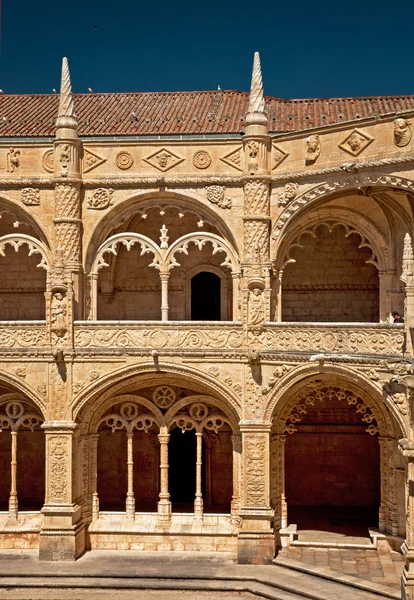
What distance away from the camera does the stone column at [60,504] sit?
2003 centimetres

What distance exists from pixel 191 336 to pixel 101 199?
170 inches

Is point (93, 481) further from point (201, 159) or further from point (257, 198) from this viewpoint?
point (201, 159)

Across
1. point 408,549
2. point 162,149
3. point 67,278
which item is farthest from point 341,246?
point 408,549

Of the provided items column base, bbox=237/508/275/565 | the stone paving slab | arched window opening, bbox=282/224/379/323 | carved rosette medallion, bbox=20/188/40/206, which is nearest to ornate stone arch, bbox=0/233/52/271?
carved rosette medallion, bbox=20/188/40/206

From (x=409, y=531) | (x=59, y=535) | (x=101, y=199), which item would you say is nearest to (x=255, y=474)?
(x=409, y=531)

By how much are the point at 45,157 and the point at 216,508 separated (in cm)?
1104

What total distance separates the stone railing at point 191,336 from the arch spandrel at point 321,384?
53cm

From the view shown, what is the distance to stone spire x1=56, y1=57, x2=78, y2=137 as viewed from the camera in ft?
67.1

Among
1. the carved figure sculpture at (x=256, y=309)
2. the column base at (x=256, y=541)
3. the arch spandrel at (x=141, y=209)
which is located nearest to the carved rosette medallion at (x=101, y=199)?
the arch spandrel at (x=141, y=209)

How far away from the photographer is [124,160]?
20781mm

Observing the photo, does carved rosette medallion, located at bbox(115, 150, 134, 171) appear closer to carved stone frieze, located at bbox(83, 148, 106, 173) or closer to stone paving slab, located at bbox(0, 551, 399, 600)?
carved stone frieze, located at bbox(83, 148, 106, 173)

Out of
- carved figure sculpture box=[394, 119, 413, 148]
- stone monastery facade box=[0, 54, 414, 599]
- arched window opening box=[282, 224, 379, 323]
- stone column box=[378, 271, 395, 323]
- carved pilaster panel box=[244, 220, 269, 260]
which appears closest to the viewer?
carved figure sculpture box=[394, 119, 413, 148]

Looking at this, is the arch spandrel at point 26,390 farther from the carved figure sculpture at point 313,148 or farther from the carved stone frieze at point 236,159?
the carved figure sculpture at point 313,148

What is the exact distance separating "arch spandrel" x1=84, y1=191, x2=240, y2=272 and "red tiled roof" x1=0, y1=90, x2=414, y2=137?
4168 mm
